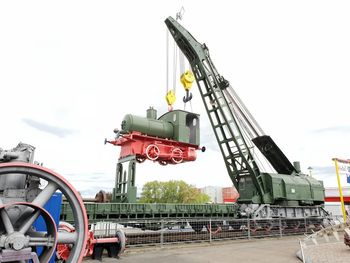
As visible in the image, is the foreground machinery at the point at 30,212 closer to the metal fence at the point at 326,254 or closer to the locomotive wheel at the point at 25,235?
the locomotive wheel at the point at 25,235

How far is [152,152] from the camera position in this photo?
12.4 m

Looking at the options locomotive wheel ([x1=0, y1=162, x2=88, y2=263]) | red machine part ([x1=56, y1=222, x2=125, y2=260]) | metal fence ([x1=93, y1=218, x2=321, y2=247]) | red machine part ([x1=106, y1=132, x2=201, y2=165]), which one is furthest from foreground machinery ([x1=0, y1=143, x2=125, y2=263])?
red machine part ([x1=106, y1=132, x2=201, y2=165])

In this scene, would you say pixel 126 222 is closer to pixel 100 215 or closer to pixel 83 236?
pixel 100 215

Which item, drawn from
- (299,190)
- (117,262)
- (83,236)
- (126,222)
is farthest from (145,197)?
(83,236)

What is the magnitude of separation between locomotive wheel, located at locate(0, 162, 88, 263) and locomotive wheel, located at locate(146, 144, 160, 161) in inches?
327

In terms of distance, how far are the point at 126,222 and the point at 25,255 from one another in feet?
25.8

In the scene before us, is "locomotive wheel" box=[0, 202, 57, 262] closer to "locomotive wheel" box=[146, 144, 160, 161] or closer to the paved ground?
the paved ground

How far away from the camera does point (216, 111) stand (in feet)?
55.2

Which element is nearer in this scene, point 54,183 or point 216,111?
point 54,183

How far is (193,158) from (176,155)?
1035 mm

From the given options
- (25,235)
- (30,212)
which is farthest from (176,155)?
(25,235)

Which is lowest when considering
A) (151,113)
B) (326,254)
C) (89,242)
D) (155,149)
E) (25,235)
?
Result: (326,254)

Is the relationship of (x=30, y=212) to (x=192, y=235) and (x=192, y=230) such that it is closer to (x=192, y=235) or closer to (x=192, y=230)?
(x=192, y=235)

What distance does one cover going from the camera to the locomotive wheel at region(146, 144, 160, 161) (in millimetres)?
12297
